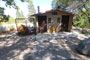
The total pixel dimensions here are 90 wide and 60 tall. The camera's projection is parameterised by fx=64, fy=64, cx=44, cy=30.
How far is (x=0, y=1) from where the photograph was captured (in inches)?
214

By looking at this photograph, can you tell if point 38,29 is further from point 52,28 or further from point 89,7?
point 89,7

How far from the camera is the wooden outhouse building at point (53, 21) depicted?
7794mm

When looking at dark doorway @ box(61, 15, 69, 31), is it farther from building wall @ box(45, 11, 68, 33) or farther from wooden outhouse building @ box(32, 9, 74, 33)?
building wall @ box(45, 11, 68, 33)

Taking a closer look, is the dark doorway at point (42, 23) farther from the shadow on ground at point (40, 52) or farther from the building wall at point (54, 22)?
the shadow on ground at point (40, 52)

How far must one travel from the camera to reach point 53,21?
26.5ft

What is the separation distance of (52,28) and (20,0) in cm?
486

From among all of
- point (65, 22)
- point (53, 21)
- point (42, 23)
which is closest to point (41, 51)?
point (42, 23)

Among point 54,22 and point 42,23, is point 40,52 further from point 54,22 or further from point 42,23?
point 54,22

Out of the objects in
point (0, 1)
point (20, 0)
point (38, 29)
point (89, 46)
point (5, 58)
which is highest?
point (20, 0)

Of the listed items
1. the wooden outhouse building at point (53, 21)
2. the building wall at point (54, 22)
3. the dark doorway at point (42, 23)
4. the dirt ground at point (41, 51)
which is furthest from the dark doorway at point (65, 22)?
the dirt ground at point (41, 51)

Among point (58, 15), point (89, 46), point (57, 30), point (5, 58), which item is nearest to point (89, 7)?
point (58, 15)

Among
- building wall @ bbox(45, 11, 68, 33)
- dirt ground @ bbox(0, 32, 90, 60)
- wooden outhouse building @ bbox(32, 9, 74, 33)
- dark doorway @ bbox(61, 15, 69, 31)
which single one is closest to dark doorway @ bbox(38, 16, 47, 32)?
wooden outhouse building @ bbox(32, 9, 74, 33)

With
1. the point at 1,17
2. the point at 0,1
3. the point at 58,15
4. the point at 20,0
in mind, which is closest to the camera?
the point at 0,1

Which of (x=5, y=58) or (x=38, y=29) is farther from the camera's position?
(x=38, y=29)
